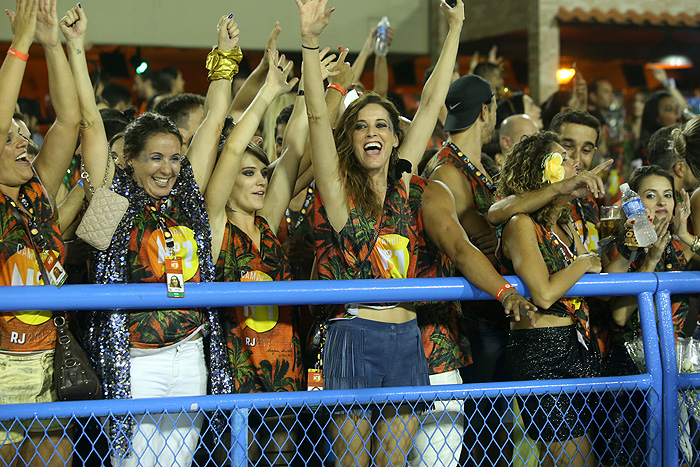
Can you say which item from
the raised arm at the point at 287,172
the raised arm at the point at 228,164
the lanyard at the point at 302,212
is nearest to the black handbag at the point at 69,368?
the raised arm at the point at 228,164

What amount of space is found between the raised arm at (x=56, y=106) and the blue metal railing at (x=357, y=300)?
69 centimetres

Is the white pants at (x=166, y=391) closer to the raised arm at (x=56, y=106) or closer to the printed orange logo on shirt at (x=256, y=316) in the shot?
the printed orange logo on shirt at (x=256, y=316)

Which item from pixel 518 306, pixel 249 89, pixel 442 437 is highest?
pixel 249 89

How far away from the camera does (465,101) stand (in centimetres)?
351

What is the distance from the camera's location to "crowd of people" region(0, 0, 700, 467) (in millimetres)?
2373

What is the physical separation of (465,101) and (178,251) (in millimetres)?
1664

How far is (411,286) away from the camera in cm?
222

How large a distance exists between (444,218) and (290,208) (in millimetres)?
1250

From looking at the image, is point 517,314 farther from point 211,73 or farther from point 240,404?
point 211,73

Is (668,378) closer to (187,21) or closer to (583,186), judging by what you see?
(583,186)

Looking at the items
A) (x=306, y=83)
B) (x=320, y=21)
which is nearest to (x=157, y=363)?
(x=306, y=83)

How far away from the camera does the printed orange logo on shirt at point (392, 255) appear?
8.38 feet

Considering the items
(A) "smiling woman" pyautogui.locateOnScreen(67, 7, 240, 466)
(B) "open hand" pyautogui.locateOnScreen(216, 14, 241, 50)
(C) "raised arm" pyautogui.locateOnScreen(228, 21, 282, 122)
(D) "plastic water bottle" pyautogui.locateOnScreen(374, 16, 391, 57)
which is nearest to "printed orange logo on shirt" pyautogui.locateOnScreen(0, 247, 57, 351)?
(A) "smiling woman" pyautogui.locateOnScreen(67, 7, 240, 466)

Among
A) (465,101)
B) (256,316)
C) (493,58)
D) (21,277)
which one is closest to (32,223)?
(21,277)
